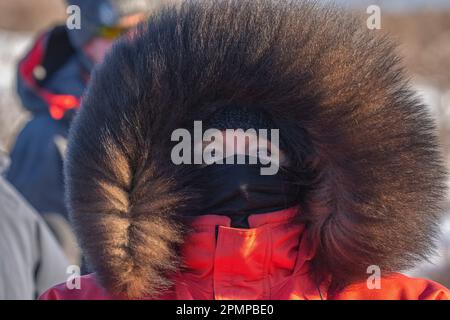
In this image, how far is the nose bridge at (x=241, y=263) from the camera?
6.71ft

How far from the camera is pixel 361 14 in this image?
219cm

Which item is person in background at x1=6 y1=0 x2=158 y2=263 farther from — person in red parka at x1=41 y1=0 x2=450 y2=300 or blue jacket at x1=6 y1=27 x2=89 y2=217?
person in red parka at x1=41 y1=0 x2=450 y2=300

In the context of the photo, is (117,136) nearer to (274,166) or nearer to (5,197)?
(274,166)

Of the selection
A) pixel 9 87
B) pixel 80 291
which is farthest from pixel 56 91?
pixel 9 87

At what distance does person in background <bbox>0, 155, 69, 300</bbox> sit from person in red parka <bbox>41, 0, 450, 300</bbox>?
125 centimetres

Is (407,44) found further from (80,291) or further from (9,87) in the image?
(80,291)

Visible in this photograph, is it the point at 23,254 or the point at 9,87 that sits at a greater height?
the point at 9,87

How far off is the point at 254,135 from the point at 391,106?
309 mm

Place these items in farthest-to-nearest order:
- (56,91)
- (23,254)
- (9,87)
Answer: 1. (9,87)
2. (56,91)
3. (23,254)

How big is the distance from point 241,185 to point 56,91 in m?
2.52

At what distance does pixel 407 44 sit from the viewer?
8.99 meters

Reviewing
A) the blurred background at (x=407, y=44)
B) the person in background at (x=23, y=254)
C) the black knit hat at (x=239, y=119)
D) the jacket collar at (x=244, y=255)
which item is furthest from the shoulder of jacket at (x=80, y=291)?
→ the blurred background at (x=407, y=44)

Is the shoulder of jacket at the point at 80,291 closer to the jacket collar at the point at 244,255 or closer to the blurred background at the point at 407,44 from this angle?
the jacket collar at the point at 244,255

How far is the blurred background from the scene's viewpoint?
8352 millimetres
